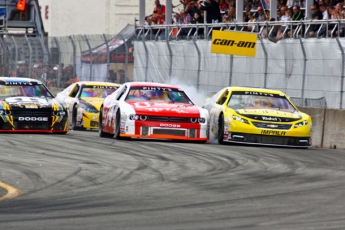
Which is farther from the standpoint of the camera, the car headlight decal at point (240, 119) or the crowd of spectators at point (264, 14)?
the crowd of spectators at point (264, 14)

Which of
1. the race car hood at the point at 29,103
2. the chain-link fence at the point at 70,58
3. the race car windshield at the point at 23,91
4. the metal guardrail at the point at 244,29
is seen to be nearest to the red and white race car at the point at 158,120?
the race car hood at the point at 29,103

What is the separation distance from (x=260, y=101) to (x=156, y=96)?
1.94 metres

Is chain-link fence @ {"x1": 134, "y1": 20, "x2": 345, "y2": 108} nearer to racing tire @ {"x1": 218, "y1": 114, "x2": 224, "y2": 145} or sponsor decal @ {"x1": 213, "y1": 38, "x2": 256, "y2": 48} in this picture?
sponsor decal @ {"x1": 213, "y1": 38, "x2": 256, "y2": 48}

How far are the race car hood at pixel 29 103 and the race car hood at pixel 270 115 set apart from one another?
374 centimetres

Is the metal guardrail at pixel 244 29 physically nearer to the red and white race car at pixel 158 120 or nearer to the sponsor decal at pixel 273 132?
the sponsor decal at pixel 273 132

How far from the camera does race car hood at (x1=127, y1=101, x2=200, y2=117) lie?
16.4 metres

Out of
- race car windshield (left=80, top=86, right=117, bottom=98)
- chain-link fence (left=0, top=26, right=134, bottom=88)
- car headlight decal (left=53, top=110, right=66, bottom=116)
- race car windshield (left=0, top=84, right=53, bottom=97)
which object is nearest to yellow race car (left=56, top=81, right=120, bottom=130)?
race car windshield (left=80, top=86, right=117, bottom=98)

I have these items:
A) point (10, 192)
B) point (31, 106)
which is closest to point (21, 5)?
point (31, 106)

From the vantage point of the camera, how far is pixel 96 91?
21.9 meters

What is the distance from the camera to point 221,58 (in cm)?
2244

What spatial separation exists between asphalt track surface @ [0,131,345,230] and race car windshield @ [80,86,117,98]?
20.1 ft

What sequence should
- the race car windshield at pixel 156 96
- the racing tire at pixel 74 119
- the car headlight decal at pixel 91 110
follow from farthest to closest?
the racing tire at pixel 74 119 < the car headlight decal at pixel 91 110 < the race car windshield at pixel 156 96

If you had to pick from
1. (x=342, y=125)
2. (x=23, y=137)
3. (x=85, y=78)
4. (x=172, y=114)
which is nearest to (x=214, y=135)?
(x=172, y=114)

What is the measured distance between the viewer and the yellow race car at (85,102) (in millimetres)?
20812
